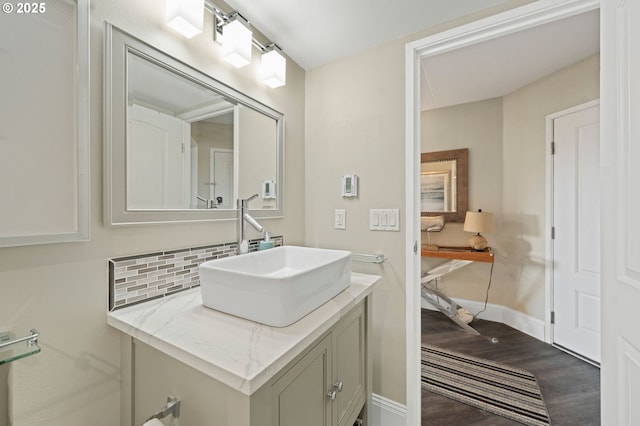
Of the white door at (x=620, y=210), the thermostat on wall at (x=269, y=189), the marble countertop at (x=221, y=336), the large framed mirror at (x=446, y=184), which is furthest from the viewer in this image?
the large framed mirror at (x=446, y=184)

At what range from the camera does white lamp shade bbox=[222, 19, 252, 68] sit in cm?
115

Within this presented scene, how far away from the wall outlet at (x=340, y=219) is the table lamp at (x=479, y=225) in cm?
161

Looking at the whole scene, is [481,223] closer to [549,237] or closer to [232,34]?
[549,237]

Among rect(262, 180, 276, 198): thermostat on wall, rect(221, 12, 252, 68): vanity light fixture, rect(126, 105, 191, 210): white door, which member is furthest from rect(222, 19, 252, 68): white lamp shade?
rect(262, 180, 276, 198): thermostat on wall

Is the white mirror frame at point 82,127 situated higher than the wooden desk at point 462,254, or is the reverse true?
the white mirror frame at point 82,127

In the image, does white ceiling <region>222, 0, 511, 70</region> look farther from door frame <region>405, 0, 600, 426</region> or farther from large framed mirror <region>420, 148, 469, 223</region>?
large framed mirror <region>420, 148, 469, 223</region>

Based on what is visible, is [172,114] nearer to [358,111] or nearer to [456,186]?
[358,111]

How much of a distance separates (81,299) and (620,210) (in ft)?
5.75

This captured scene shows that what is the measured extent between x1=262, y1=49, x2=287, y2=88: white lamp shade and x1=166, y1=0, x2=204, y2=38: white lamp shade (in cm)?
43

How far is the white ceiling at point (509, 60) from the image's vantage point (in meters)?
1.59

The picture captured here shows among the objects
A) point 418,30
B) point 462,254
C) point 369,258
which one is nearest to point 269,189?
point 369,258

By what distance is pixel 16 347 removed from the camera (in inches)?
24.1

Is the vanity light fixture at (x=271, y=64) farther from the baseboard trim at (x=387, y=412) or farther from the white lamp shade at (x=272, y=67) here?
the baseboard trim at (x=387, y=412)

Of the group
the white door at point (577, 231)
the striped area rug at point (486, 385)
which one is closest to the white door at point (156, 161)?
the striped area rug at point (486, 385)
